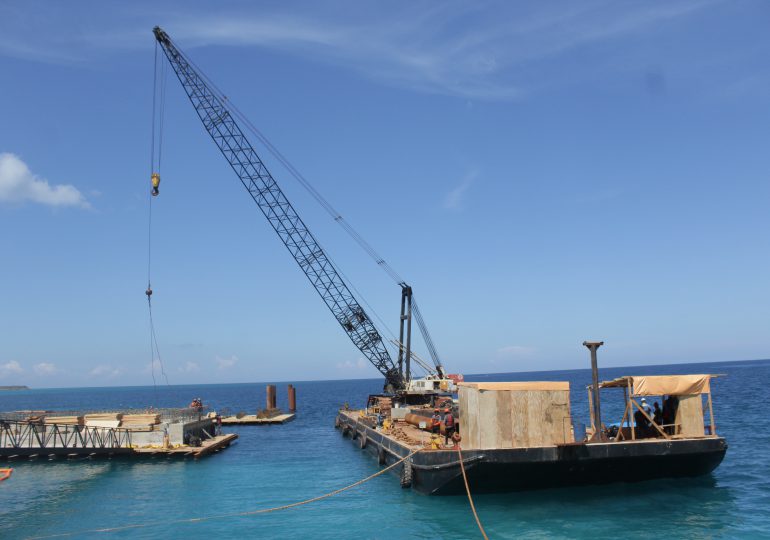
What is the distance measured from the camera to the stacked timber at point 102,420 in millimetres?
42188

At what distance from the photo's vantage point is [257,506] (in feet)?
87.6

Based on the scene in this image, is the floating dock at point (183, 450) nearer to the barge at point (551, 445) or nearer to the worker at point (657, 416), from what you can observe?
the barge at point (551, 445)

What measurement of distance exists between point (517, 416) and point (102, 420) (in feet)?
103

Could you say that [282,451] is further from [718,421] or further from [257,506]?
[718,421]

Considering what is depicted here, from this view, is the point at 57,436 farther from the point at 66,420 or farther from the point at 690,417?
the point at 690,417

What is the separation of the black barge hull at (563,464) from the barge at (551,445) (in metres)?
0.04

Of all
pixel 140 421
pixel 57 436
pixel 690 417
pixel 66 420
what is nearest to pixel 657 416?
pixel 690 417

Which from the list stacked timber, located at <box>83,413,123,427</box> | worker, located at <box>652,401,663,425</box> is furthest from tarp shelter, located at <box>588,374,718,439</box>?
stacked timber, located at <box>83,413,123,427</box>

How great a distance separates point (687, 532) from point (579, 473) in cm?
502

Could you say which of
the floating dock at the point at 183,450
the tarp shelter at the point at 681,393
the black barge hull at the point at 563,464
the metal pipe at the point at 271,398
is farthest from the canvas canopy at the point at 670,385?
the metal pipe at the point at 271,398

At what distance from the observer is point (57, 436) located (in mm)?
40938

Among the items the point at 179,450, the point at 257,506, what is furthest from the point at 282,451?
the point at 257,506

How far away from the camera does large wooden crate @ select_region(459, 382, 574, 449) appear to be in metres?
24.2

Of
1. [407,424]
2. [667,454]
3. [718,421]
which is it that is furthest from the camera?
[718,421]
